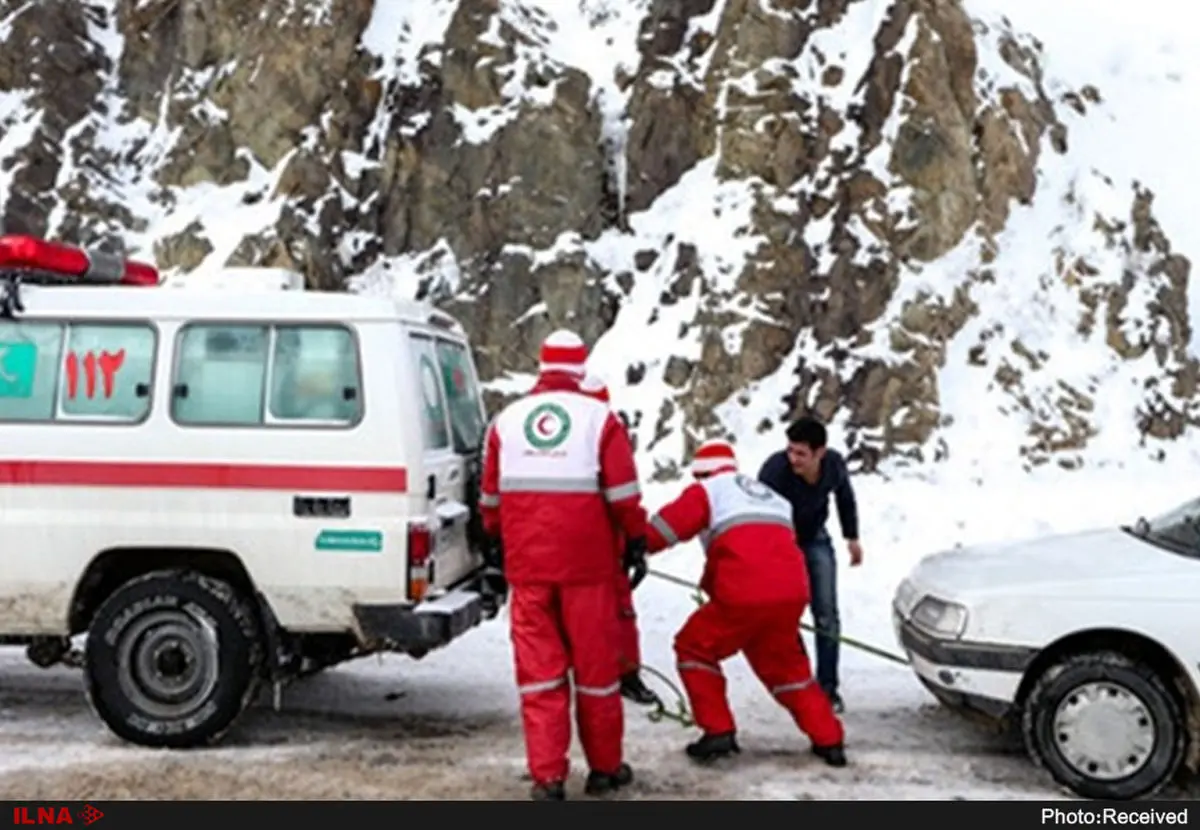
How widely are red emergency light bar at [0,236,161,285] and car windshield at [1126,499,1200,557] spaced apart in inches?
224

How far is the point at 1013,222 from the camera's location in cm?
1606

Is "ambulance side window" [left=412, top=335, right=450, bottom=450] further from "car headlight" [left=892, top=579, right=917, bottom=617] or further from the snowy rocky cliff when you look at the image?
the snowy rocky cliff

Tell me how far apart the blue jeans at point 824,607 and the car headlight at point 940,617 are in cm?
100

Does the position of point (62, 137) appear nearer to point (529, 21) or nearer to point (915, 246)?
point (529, 21)

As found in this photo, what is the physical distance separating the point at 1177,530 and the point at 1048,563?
71 cm

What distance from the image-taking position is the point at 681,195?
16109 mm

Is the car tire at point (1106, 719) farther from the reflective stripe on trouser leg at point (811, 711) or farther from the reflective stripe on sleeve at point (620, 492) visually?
the reflective stripe on sleeve at point (620, 492)

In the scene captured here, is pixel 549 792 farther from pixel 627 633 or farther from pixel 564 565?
pixel 627 633

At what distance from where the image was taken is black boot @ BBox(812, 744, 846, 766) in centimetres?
609

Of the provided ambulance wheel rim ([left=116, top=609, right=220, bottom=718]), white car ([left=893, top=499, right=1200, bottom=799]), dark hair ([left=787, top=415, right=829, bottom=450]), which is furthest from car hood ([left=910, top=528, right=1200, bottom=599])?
ambulance wheel rim ([left=116, top=609, right=220, bottom=718])

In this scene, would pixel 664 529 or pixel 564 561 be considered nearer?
pixel 564 561

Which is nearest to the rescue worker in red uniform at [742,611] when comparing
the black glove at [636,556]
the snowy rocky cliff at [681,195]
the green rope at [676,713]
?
the black glove at [636,556]

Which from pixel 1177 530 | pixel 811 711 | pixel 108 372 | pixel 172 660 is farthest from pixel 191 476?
pixel 1177 530

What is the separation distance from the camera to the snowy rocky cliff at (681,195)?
14.8 meters
